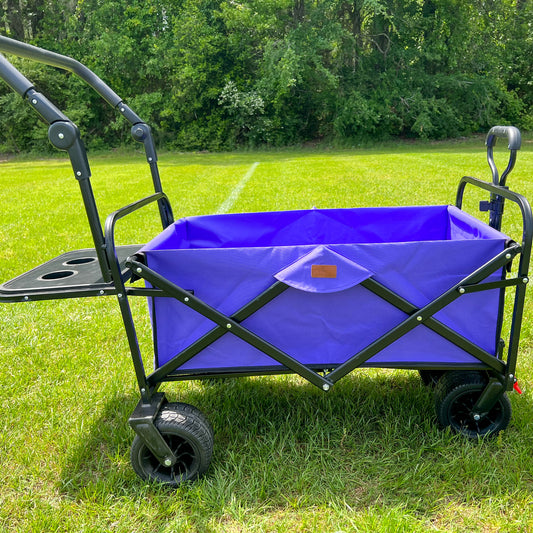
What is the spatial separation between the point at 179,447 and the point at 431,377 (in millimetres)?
1296

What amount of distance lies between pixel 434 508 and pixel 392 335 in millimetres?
621

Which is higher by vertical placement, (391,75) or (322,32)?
(322,32)

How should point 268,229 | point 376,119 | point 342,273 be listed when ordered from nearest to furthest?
point 342,273 < point 268,229 < point 376,119

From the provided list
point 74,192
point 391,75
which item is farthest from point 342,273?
point 391,75

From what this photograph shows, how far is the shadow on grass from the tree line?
19.1 meters

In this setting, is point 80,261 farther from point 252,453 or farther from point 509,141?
point 509,141

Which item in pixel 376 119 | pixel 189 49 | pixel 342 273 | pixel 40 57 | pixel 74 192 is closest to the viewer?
pixel 342 273

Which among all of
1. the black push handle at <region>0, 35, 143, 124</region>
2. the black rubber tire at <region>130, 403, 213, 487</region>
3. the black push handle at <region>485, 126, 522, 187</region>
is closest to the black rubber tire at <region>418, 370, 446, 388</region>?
the black push handle at <region>485, 126, 522, 187</region>

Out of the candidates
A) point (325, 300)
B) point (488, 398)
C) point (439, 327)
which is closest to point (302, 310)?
point (325, 300)

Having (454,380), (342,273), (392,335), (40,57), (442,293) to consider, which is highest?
(40,57)

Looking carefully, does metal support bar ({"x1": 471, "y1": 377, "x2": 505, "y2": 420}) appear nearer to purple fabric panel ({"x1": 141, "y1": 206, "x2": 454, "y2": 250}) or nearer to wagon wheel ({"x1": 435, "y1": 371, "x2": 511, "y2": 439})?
wagon wheel ({"x1": 435, "y1": 371, "x2": 511, "y2": 439})

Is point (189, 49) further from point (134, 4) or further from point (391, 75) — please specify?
point (391, 75)

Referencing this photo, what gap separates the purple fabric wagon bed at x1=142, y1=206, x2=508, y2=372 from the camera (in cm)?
187

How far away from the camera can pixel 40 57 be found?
6.96 feet
